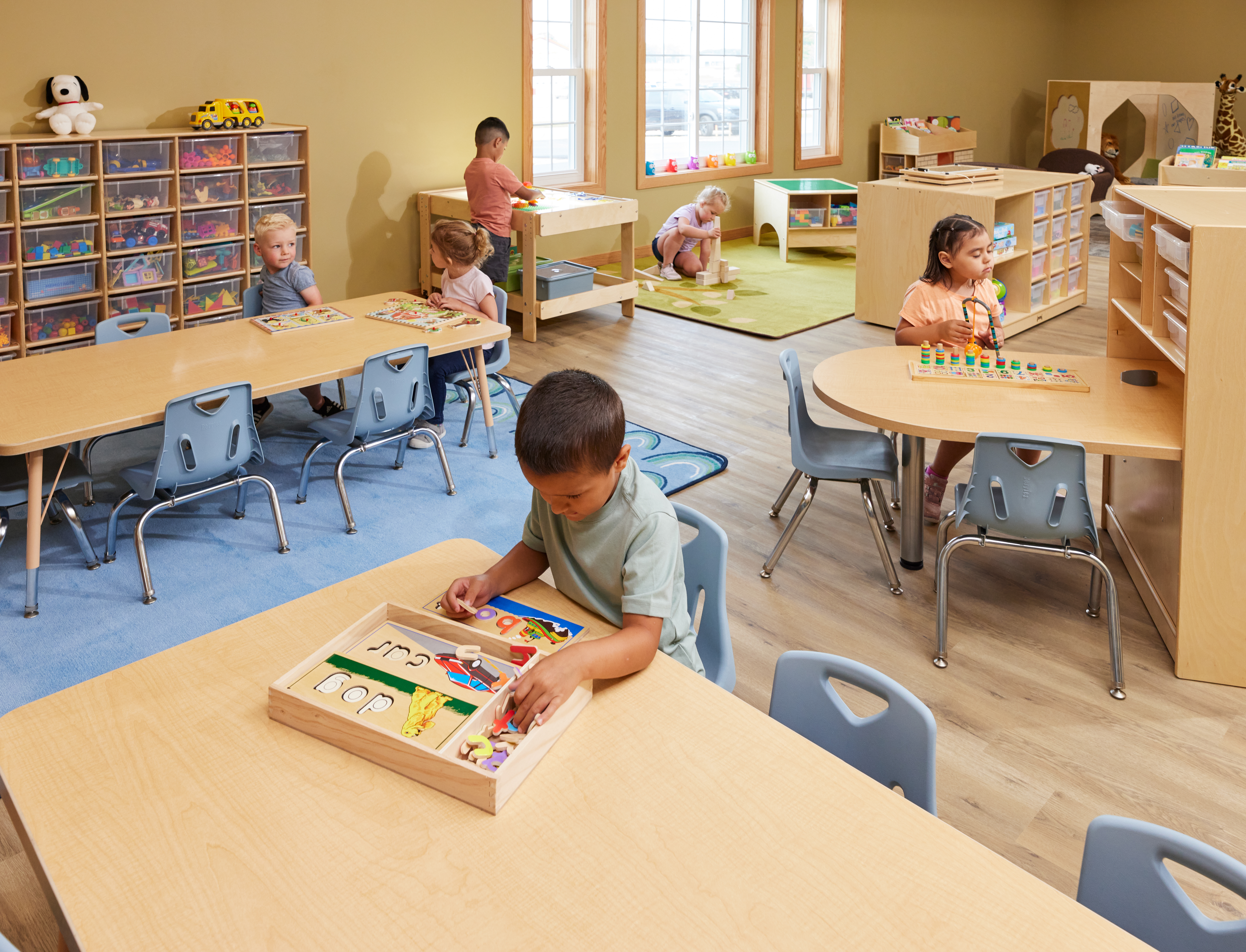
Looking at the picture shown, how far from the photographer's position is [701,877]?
1118 millimetres

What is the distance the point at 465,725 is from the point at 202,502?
2891 mm

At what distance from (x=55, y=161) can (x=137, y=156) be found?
1.25 ft

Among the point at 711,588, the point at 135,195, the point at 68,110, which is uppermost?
the point at 68,110

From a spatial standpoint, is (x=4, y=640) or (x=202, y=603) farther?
(x=202, y=603)

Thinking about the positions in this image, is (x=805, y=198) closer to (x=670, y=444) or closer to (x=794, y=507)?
(x=670, y=444)

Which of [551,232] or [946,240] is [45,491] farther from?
[551,232]

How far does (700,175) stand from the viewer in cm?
861

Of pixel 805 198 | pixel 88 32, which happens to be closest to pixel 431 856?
pixel 88 32

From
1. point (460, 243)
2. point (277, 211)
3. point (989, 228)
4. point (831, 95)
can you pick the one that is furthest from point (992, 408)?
point (831, 95)

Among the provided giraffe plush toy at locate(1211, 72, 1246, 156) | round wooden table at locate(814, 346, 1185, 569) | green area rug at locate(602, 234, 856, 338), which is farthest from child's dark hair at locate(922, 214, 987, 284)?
Answer: giraffe plush toy at locate(1211, 72, 1246, 156)

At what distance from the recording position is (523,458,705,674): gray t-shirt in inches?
61.6

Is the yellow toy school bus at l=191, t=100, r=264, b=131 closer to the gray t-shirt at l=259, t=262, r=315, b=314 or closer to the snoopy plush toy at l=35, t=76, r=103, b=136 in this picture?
the snoopy plush toy at l=35, t=76, r=103, b=136

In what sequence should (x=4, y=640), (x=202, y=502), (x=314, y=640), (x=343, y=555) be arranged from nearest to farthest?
(x=314, y=640) < (x=4, y=640) < (x=343, y=555) < (x=202, y=502)

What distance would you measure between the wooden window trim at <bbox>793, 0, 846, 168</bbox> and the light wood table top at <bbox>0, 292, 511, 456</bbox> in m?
6.26
